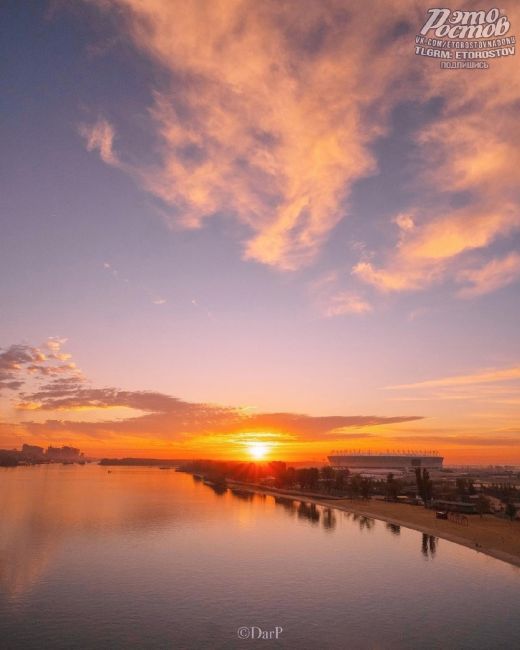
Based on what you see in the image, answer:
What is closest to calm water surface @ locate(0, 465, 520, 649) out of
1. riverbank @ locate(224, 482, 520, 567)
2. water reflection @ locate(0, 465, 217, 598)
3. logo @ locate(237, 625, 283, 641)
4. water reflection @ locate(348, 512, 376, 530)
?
water reflection @ locate(0, 465, 217, 598)

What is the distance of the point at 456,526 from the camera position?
96.6 m

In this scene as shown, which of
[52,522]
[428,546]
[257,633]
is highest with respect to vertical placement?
[428,546]

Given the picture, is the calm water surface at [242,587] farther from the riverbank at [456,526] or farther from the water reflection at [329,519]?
the water reflection at [329,519]

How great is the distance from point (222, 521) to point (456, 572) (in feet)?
195

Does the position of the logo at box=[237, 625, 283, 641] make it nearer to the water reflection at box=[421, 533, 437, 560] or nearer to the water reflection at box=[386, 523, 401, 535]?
the water reflection at box=[421, 533, 437, 560]

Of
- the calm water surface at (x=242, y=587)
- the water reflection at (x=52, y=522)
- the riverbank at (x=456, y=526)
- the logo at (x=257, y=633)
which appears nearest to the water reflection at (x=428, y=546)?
the calm water surface at (x=242, y=587)

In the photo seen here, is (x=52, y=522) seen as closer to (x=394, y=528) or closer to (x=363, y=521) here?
(x=363, y=521)

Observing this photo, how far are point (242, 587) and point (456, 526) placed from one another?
61031 mm

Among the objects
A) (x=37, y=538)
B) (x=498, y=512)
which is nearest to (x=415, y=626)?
(x=37, y=538)

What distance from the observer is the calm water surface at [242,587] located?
4100 cm

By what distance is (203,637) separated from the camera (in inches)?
1578

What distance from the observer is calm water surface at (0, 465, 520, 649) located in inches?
1614

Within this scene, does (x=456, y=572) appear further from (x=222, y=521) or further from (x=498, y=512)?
(x=498, y=512)

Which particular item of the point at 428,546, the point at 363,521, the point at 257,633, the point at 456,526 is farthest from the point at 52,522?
the point at 456,526
